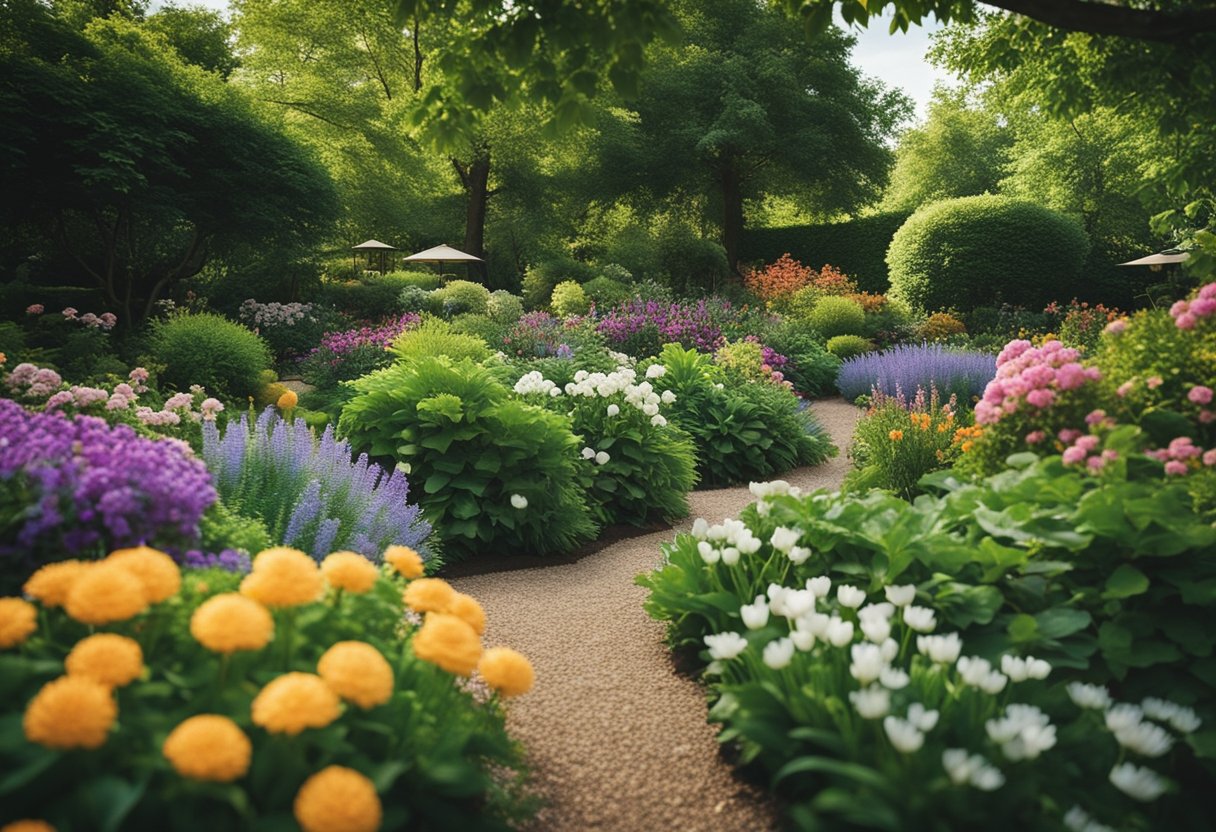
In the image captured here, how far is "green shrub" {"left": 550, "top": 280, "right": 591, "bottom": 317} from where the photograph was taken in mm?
14711

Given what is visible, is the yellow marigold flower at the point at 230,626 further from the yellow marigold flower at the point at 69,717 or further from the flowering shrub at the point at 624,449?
the flowering shrub at the point at 624,449

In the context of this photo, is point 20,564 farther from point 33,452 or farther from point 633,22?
point 633,22

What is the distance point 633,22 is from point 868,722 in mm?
2145

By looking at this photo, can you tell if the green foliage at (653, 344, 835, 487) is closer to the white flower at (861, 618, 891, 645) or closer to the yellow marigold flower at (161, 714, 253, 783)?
the white flower at (861, 618, 891, 645)

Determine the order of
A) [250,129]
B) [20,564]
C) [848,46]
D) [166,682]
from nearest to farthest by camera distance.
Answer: [166,682]
[20,564]
[250,129]
[848,46]

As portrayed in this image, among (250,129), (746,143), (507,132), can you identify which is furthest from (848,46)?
(250,129)

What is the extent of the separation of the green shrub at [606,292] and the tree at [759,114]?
642 centimetres

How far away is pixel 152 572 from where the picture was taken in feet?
5.28

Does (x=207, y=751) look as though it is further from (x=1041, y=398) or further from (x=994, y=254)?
(x=994, y=254)

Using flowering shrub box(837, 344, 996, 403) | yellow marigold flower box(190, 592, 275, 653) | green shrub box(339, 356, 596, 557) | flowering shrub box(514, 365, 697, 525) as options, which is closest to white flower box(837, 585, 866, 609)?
yellow marigold flower box(190, 592, 275, 653)

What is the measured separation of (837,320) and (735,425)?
8.06 meters

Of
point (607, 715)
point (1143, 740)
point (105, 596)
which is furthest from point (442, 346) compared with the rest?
point (1143, 740)

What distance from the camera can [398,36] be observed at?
68.6ft

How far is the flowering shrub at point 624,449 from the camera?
221 inches
